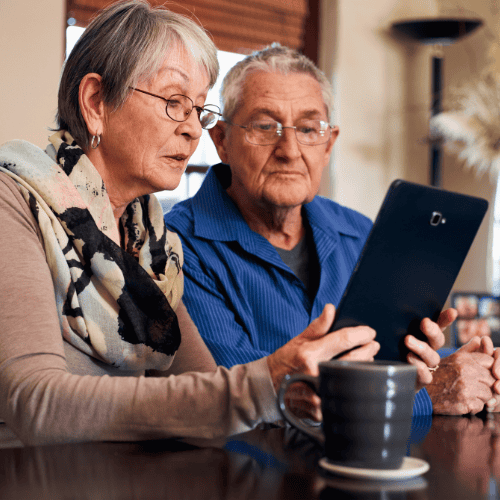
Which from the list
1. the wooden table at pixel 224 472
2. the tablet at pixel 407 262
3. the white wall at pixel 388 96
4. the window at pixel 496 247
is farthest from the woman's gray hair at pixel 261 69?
the window at pixel 496 247

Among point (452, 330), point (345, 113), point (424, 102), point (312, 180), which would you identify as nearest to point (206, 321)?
point (312, 180)

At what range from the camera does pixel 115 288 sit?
1074 millimetres

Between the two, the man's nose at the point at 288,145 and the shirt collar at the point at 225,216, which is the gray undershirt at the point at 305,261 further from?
the man's nose at the point at 288,145

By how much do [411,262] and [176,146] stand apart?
496mm

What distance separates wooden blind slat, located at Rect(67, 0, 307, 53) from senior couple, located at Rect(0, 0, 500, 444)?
1.58 metres

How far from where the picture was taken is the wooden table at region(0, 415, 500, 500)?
1.77 ft

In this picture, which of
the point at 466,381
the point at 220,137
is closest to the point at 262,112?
the point at 220,137

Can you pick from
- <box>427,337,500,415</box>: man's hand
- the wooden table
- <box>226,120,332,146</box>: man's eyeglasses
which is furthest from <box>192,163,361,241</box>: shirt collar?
the wooden table

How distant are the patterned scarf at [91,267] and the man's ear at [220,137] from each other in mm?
533

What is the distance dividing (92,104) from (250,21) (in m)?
2.25

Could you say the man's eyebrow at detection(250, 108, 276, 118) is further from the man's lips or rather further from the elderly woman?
the man's lips

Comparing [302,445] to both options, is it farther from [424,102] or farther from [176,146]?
[424,102]

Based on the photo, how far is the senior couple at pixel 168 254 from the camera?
0.76 meters

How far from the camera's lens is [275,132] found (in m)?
1.56
